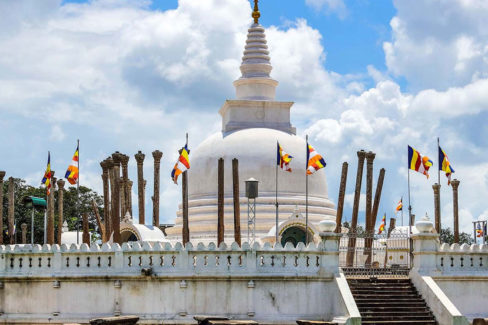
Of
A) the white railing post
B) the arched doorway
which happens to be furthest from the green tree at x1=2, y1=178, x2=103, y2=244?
the white railing post

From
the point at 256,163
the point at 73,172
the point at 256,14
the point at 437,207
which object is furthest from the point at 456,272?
the point at 256,14

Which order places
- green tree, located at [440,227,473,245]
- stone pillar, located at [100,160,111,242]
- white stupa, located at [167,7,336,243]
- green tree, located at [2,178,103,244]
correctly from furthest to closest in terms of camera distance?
green tree, located at [440,227,473,245], green tree, located at [2,178,103,244], white stupa, located at [167,7,336,243], stone pillar, located at [100,160,111,242]

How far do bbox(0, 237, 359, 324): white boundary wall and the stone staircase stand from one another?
1.35 meters

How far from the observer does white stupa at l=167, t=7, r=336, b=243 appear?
184 ft

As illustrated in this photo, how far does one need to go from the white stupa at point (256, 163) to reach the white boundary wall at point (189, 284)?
18.5 meters

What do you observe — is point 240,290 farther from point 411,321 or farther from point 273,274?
point 411,321

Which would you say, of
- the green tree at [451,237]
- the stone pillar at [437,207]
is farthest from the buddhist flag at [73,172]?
Result: the green tree at [451,237]

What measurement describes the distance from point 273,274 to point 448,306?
662cm

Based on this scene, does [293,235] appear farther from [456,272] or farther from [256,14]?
[256,14]

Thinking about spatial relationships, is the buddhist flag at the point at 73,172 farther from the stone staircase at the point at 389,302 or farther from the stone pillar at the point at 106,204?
the stone staircase at the point at 389,302

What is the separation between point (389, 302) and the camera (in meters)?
33.8

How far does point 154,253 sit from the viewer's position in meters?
33.8

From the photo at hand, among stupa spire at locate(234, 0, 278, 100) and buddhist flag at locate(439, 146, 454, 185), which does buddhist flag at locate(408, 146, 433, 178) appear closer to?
buddhist flag at locate(439, 146, 454, 185)

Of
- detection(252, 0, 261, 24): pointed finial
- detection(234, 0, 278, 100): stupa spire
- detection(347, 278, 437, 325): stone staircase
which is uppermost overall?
detection(252, 0, 261, 24): pointed finial
